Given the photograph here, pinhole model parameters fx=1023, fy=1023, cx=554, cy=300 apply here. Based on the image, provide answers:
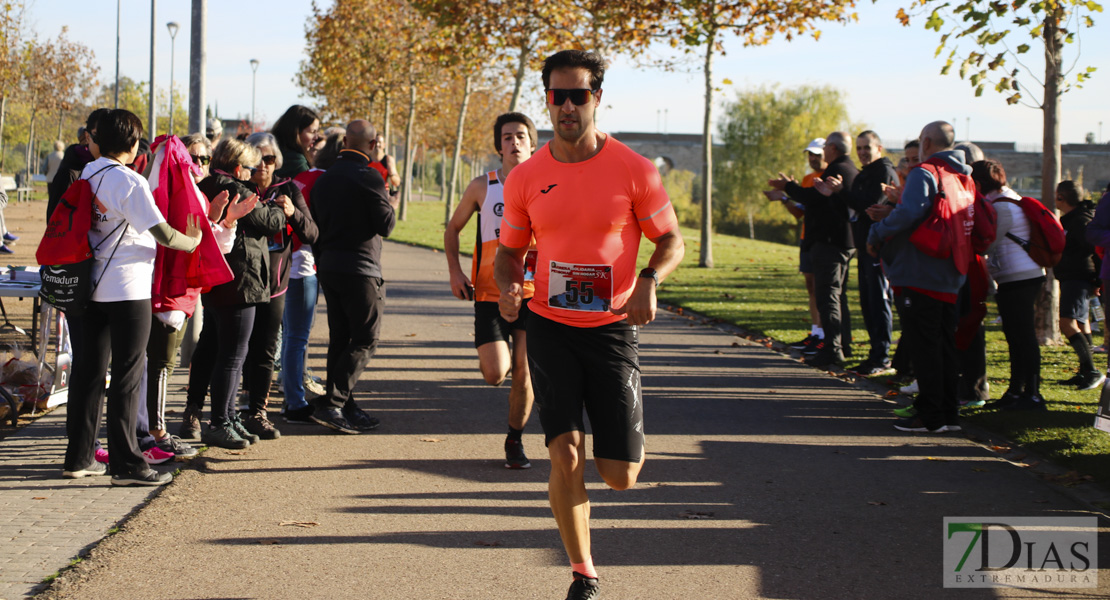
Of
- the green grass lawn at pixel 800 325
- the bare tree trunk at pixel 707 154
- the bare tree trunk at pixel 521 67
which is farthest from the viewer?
the bare tree trunk at pixel 521 67

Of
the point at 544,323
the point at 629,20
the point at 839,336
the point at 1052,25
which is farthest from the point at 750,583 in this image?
the point at 629,20

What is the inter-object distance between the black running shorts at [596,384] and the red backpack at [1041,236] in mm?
5357

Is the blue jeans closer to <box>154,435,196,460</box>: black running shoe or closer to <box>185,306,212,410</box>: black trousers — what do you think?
<box>185,306,212,410</box>: black trousers

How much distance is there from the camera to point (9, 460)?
6035 mm

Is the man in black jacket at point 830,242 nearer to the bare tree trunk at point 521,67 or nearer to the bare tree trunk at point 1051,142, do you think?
the bare tree trunk at point 1051,142

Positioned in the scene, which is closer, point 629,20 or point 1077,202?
point 1077,202

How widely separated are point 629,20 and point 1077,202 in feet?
42.2

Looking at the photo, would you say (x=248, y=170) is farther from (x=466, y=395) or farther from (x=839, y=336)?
(x=839, y=336)

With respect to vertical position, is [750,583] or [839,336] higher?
[839,336]

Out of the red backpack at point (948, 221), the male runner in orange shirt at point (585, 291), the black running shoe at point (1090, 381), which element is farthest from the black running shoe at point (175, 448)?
the black running shoe at point (1090, 381)

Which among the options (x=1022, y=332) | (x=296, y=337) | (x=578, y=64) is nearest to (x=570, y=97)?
(x=578, y=64)

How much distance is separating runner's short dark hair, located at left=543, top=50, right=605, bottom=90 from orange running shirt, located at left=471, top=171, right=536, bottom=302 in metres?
1.86

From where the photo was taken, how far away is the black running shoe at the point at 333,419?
704cm

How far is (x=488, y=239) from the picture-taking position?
20.4 feet
